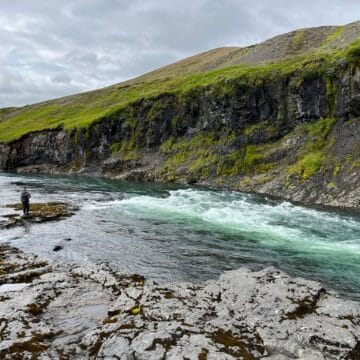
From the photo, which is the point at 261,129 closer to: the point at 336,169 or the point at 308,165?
the point at 308,165

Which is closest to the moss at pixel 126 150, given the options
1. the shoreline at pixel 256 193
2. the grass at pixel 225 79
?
the shoreline at pixel 256 193

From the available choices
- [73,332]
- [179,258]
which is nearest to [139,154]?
[179,258]

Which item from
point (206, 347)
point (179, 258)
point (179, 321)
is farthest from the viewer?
point (179, 258)

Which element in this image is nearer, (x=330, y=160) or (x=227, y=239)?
(x=227, y=239)

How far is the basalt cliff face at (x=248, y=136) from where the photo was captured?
5403 centimetres

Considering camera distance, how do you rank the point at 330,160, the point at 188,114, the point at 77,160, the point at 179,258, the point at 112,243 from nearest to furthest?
the point at 179,258
the point at 112,243
the point at 330,160
the point at 188,114
the point at 77,160

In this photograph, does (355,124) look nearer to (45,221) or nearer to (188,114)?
(188,114)

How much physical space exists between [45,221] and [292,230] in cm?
2101

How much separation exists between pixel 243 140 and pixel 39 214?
4092 centimetres

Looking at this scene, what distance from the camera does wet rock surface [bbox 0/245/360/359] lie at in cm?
1301

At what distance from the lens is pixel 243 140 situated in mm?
70062

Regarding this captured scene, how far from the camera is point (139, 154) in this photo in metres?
84.8

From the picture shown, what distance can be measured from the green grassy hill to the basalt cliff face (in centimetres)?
59

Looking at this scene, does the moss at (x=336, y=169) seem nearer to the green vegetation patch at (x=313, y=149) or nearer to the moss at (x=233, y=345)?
the green vegetation patch at (x=313, y=149)
